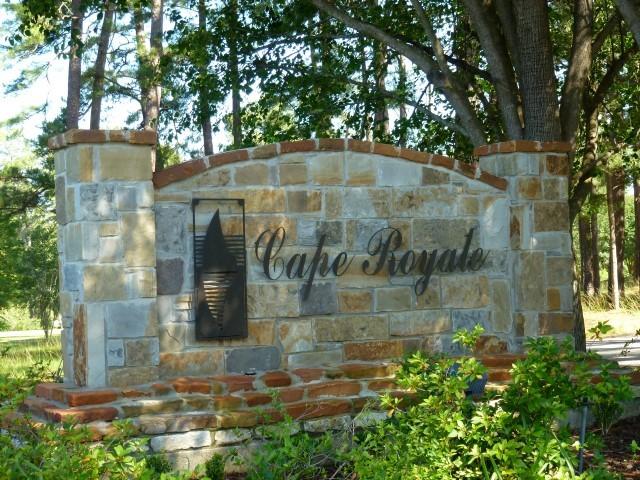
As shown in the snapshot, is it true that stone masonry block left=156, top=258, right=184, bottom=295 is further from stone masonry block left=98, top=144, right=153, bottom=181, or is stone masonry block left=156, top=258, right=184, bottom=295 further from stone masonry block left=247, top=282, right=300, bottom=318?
stone masonry block left=98, top=144, right=153, bottom=181

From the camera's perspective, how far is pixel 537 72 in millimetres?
10031

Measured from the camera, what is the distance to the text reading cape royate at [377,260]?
758 cm

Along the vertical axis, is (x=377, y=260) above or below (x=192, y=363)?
above

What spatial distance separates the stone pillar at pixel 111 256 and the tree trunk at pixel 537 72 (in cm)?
461

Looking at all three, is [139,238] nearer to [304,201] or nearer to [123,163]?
[123,163]

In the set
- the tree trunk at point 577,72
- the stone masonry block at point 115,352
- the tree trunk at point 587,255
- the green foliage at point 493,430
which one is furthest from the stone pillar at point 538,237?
the tree trunk at point 587,255

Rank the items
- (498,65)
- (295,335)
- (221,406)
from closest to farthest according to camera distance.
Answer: (221,406), (295,335), (498,65)

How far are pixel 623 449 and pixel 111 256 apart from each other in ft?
12.8

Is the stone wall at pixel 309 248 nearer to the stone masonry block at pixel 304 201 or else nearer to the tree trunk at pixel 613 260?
the stone masonry block at pixel 304 201

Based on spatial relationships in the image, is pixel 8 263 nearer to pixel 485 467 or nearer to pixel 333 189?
pixel 333 189

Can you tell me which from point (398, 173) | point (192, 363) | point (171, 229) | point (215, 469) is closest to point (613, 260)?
point (398, 173)

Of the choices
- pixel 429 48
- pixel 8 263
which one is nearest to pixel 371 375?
pixel 429 48

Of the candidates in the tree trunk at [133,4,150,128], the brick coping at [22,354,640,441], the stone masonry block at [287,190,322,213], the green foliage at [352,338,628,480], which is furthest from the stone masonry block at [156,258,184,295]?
the tree trunk at [133,4,150,128]

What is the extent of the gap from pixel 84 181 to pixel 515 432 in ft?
11.6
